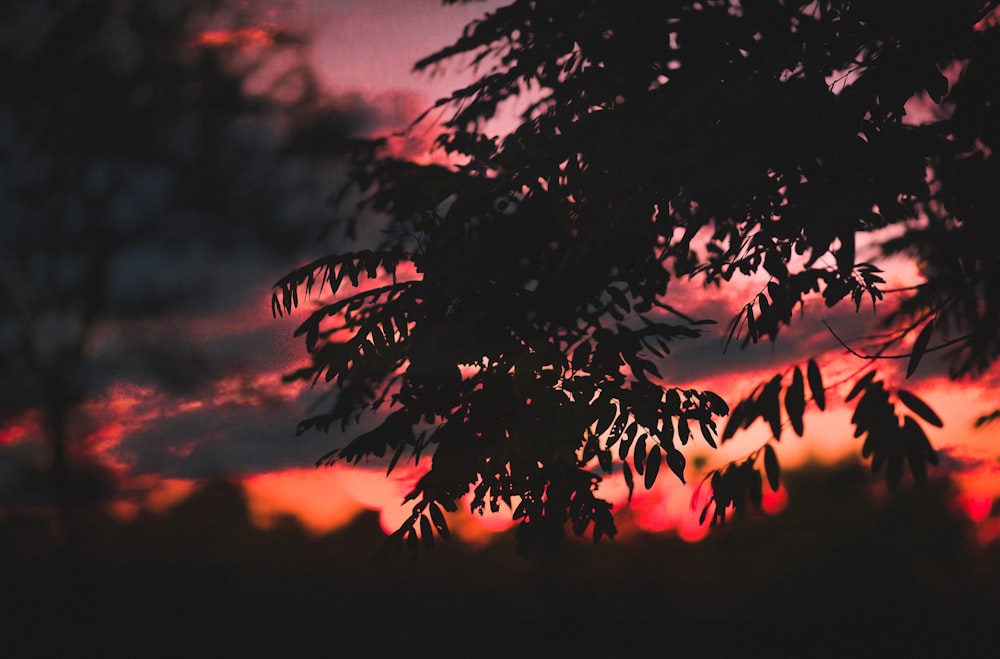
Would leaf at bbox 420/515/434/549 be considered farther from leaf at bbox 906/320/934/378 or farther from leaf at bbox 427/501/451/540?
leaf at bbox 906/320/934/378

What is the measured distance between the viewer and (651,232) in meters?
6.36

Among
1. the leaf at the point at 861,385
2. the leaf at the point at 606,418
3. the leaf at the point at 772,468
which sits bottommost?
the leaf at the point at 772,468

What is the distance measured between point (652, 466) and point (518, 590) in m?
8.45

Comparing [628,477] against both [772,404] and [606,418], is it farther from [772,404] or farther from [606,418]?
[772,404]

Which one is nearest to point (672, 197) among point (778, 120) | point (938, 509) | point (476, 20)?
point (778, 120)

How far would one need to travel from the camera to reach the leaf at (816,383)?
180 inches

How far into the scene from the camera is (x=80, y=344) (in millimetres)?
12328

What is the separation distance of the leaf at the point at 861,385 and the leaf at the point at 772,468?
22.6 inches

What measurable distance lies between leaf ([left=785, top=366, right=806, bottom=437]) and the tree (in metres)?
0.01

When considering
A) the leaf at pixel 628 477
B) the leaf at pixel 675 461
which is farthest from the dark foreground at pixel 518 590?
the leaf at pixel 675 461

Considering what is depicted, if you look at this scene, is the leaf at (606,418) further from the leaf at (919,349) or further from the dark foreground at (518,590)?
the dark foreground at (518,590)

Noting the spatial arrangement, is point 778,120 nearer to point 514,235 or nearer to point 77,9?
point 514,235

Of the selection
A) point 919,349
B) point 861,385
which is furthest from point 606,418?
point 919,349

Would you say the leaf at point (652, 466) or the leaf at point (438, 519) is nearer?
the leaf at point (652, 466)
